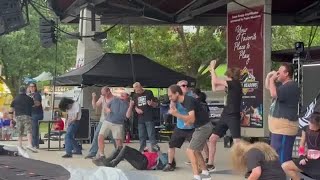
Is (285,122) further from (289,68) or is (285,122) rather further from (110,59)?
(110,59)

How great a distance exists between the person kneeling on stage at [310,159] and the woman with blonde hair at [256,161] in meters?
2.59

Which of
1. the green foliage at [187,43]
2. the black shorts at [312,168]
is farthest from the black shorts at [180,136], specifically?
the green foliage at [187,43]

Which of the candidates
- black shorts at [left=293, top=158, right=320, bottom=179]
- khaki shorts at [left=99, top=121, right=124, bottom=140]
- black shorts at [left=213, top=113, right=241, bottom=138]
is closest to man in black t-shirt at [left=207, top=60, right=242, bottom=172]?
black shorts at [left=213, top=113, right=241, bottom=138]

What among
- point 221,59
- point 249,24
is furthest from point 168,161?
point 221,59

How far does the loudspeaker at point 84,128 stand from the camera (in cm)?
1622

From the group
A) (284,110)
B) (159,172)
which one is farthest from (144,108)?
(284,110)

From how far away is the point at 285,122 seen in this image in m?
8.45

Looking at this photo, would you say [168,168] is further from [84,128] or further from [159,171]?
[84,128]

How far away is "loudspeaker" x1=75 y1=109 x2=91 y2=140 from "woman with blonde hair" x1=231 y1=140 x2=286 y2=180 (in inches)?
444

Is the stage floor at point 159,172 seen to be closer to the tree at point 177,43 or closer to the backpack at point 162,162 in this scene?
the backpack at point 162,162

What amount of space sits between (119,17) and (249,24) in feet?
16.5

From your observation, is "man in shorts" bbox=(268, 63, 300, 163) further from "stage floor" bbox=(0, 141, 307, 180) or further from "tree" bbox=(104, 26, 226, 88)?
"tree" bbox=(104, 26, 226, 88)

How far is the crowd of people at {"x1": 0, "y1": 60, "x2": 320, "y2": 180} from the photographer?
526 cm

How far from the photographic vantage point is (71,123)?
1470cm
